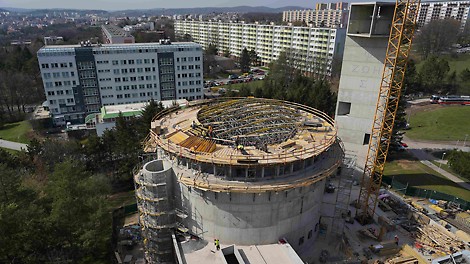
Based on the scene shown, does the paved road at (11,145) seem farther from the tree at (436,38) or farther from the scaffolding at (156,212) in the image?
the tree at (436,38)

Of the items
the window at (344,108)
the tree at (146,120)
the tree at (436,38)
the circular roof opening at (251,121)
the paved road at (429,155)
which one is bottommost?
the paved road at (429,155)

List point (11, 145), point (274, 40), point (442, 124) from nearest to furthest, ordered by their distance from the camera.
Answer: point (11, 145)
point (442, 124)
point (274, 40)

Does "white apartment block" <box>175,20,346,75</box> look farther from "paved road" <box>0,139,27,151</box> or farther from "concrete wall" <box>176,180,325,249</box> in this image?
"paved road" <box>0,139,27,151</box>

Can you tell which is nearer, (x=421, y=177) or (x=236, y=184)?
(x=236, y=184)

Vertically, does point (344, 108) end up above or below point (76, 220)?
above

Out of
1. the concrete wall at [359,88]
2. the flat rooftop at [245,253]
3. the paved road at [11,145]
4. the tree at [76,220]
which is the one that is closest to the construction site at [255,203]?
the flat rooftop at [245,253]

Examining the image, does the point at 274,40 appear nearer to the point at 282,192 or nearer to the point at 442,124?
the point at 442,124

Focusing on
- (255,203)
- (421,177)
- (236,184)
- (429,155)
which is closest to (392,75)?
(255,203)
